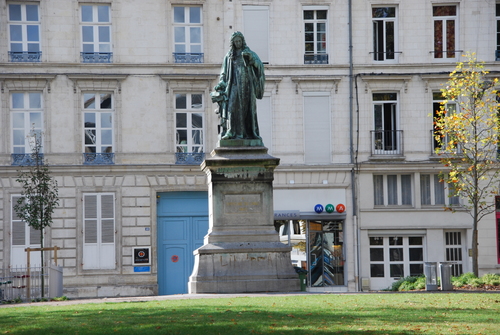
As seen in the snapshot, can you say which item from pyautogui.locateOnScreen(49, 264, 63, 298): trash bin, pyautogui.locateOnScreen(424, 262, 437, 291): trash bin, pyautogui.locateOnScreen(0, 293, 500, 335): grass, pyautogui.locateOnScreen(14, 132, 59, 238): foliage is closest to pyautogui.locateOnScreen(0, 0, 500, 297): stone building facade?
pyautogui.locateOnScreen(14, 132, 59, 238): foliage

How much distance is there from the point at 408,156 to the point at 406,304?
20169mm

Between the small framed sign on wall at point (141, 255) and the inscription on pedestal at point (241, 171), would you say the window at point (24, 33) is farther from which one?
the inscription on pedestal at point (241, 171)

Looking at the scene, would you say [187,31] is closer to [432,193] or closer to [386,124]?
[386,124]

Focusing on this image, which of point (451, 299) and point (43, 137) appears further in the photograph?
point (43, 137)

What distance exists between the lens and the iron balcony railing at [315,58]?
1380 inches

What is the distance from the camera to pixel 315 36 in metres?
35.2

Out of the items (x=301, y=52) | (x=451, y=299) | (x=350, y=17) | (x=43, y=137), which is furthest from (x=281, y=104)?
(x=451, y=299)

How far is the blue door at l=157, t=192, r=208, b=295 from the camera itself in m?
33.4

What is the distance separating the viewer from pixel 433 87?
115ft

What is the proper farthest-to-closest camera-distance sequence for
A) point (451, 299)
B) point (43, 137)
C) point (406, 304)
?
point (43, 137) < point (451, 299) < point (406, 304)

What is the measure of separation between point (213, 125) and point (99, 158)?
15.5 ft

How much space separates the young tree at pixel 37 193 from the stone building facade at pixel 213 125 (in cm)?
59

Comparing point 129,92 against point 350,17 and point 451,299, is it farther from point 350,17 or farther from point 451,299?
point 451,299

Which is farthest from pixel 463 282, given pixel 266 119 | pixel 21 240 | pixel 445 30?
pixel 21 240
